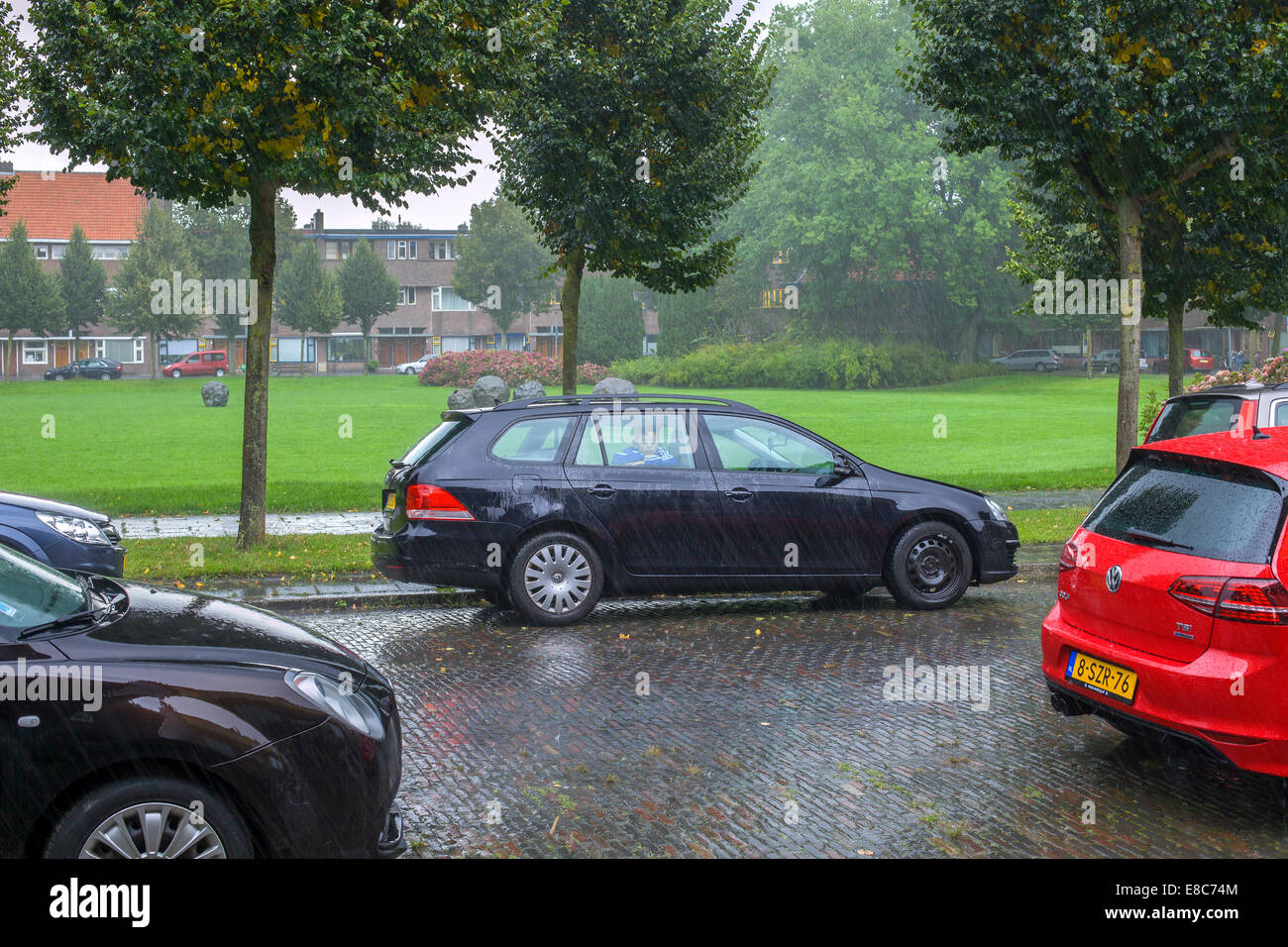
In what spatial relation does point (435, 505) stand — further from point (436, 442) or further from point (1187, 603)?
point (1187, 603)

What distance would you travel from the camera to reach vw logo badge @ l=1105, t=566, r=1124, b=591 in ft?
17.6

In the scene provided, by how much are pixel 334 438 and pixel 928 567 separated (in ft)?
67.8

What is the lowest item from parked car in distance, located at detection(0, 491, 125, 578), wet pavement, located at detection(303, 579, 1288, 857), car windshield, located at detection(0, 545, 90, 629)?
wet pavement, located at detection(303, 579, 1288, 857)

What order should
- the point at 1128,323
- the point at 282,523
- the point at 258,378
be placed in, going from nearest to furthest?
the point at 258,378, the point at 1128,323, the point at 282,523

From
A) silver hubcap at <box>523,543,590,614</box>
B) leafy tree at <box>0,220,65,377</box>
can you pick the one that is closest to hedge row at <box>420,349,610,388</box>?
leafy tree at <box>0,220,65,377</box>

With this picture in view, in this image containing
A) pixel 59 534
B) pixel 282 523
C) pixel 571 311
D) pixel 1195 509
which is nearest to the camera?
pixel 1195 509

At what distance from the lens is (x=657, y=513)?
30.1 feet

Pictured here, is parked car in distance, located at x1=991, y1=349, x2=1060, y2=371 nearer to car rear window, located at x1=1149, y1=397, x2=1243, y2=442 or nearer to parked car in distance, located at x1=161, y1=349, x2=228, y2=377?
parked car in distance, located at x1=161, y1=349, x2=228, y2=377

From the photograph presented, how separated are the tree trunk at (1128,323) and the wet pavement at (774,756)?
6102 mm

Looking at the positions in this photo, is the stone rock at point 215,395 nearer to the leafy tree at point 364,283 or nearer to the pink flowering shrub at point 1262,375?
the pink flowering shrub at point 1262,375

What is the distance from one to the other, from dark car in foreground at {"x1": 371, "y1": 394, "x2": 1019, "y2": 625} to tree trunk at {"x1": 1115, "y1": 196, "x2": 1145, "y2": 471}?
5125mm

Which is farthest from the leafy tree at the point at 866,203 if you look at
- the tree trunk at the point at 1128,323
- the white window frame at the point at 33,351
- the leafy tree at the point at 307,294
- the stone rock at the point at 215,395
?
the tree trunk at the point at 1128,323

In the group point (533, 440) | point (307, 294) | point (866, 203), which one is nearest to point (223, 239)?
point (307, 294)
